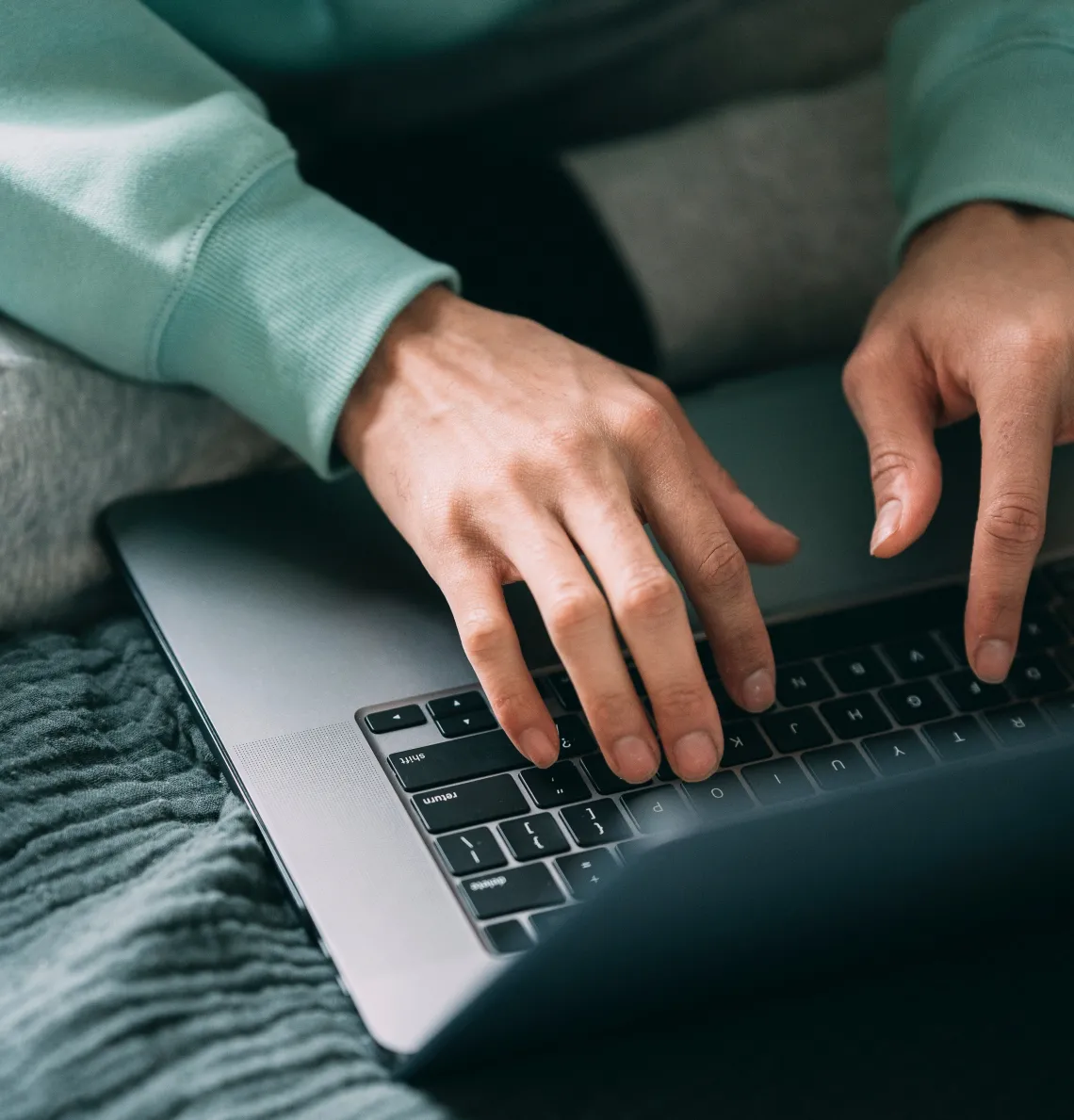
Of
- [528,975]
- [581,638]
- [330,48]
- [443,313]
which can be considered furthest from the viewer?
[330,48]

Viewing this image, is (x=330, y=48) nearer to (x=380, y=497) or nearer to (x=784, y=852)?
(x=380, y=497)

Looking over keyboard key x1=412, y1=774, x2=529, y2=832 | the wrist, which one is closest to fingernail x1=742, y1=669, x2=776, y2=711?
keyboard key x1=412, y1=774, x2=529, y2=832

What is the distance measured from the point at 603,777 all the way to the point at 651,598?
7cm

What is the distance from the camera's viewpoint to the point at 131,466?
1.90 feet

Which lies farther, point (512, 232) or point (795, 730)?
point (512, 232)

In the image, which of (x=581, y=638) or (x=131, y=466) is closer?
(x=581, y=638)

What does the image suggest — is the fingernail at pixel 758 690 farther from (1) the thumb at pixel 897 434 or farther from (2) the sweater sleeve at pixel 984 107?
(2) the sweater sleeve at pixel 984 107

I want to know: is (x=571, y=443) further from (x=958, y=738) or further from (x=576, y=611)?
(x=958, y=738)

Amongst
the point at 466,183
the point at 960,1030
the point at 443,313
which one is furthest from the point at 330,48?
the point at 960,1030

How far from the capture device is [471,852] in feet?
1.39

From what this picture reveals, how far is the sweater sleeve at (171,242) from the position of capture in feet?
1.79

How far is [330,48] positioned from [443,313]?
0.85 feet

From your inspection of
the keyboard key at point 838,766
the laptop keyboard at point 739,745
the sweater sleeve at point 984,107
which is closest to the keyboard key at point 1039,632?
the laptop keyboard at point 739,745

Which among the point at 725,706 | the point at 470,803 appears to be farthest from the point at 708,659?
the point at 470,803
